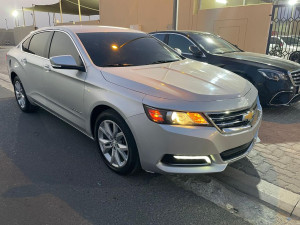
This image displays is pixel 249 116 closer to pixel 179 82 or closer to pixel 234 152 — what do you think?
pixel 234 152

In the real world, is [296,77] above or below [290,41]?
below

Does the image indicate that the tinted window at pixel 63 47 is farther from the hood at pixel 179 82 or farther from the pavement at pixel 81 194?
the pavement at pixel 81 194

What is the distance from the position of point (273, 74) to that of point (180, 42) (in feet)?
7.13

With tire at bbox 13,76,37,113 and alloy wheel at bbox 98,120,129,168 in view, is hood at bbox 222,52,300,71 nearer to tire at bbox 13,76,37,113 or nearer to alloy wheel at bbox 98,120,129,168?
alloy wheel at bbox 98,120,129,168

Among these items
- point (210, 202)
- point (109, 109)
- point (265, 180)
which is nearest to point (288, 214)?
point (265, 180)

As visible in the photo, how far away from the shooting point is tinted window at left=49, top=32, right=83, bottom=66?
11.4 ft

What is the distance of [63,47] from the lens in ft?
12.4

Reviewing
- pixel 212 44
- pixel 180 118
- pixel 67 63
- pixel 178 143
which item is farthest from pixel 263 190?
pixel 212 44

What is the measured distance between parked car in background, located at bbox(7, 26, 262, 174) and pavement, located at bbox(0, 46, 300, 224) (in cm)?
33

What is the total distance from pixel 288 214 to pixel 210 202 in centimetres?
72

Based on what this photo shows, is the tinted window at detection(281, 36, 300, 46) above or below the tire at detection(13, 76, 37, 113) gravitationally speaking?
above

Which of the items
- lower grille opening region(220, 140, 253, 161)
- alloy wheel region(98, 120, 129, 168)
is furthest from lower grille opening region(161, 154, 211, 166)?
alloy wheel region(98, 120, 129, 168)

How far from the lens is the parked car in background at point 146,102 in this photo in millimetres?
2426

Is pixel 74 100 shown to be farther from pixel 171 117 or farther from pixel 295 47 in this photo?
pixel 295 47
